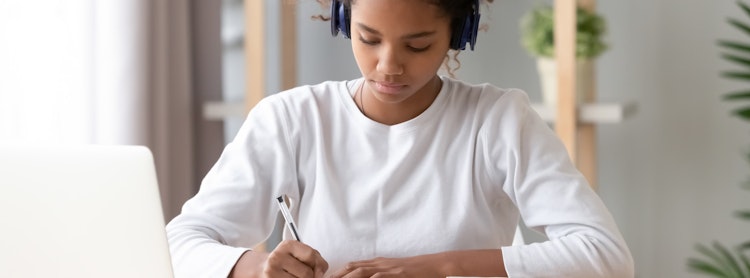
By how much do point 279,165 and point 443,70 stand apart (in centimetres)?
31

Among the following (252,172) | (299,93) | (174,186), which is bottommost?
(174,186)

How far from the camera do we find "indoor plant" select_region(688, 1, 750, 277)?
2.38 m

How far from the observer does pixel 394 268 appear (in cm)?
116

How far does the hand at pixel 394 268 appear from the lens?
1.14m

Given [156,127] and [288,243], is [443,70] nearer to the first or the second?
[288,243]

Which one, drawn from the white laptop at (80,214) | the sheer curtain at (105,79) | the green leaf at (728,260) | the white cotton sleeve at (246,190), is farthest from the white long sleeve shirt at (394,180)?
the green leaf at (728,260)

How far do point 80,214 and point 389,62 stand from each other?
1.53 ft

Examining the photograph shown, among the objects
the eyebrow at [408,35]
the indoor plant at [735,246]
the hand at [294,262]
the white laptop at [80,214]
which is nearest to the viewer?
the white laptop at [80,214]

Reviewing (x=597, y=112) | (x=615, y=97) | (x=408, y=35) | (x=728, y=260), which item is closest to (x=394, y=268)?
(x=408, y=35)

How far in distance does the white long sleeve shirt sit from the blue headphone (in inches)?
4.9

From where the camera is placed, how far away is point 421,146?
1390mm

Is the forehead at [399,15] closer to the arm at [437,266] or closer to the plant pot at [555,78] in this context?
the arm at [437,266]

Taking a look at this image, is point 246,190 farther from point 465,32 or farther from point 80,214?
point 80,214

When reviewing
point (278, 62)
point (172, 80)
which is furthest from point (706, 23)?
point (172, 80)
